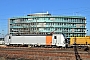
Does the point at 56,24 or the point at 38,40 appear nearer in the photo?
the point at 38,40

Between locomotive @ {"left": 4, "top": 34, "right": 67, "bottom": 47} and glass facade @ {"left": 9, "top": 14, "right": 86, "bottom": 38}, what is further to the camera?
glass facade @ {"left": 9, "top": 14, "right": 86, "bottom": 38}

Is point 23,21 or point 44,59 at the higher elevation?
point 23,21

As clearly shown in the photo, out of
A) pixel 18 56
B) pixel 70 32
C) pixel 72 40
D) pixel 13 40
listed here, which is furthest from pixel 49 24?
pixel 18 56

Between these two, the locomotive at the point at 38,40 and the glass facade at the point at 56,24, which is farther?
the glass facade at the point at 56,24

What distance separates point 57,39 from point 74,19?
6171 cm

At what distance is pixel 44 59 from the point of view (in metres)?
26.0

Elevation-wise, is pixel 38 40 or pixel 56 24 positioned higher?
pixel 56 24

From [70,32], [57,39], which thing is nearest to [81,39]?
[57,39]

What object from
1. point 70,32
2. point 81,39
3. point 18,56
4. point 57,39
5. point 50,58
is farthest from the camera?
point 70,32

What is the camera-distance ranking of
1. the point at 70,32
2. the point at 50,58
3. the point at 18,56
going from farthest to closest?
the point at 70,32 < the point at 18,56 < the point at 50,58

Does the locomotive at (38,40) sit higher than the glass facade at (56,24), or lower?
lower

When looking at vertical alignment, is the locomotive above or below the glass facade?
below

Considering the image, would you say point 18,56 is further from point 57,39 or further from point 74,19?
point 74,19

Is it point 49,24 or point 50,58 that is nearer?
point 50,58
